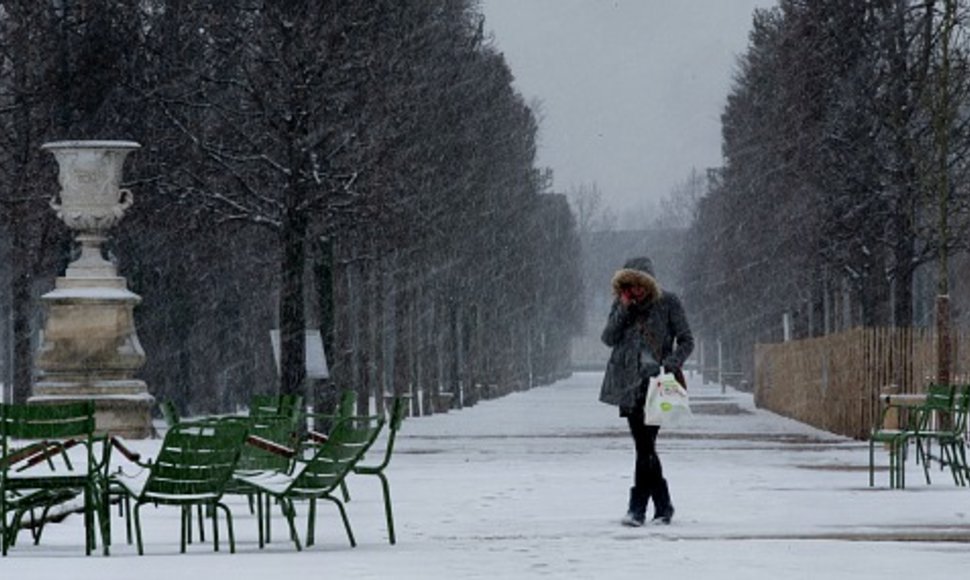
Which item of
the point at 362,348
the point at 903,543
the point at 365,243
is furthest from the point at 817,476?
the point at 362,348

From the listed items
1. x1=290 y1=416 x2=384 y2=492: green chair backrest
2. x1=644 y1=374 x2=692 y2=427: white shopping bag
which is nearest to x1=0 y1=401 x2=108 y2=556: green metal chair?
x1=290 y1=416 x2=384 y2=492: green chair backrest

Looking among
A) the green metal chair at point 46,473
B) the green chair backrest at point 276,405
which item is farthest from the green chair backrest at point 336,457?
the green chair backrest at point 276,405

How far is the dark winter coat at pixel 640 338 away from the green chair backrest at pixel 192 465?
3.18 meters

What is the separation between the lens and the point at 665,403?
1717cm

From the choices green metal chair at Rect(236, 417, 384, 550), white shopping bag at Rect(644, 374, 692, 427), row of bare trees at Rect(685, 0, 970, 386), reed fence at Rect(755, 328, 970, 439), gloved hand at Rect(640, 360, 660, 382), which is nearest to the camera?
green metal chair at Rect(236, 417, 384, 550)

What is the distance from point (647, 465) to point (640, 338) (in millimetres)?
903

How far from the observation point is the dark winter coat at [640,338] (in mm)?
17469

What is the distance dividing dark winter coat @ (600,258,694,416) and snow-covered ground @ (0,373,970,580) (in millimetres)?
975

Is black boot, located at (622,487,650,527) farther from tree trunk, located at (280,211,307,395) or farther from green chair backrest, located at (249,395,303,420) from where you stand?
tree trunk, located at (280,211,307,395)

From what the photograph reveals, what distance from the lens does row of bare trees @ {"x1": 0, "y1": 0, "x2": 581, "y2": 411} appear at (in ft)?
115

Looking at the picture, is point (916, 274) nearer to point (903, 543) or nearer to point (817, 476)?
point (817, 476)

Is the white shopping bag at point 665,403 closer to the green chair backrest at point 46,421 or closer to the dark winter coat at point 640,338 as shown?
the dark winter coat at point 640,338

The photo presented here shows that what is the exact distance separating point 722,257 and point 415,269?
27513 millimetres

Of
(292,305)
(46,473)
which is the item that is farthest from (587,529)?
(292,305)
